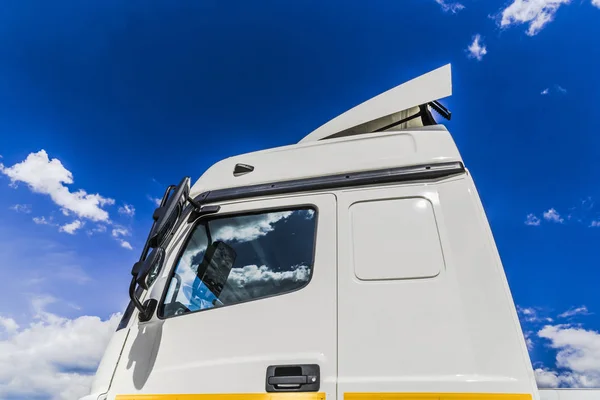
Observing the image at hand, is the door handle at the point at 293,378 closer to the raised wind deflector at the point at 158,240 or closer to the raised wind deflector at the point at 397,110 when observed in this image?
the raised wind deflector at the point at 158,240

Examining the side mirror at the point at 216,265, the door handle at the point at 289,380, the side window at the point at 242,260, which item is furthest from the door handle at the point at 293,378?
the side mirror at the point at 216,265

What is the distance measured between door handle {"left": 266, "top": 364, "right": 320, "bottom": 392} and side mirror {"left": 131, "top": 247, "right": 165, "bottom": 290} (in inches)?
28.2

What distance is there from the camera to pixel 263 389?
1705 mm

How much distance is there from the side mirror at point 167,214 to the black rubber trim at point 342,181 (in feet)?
0.53

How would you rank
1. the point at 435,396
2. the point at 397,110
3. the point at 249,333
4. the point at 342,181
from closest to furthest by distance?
the point at 435,396 < the point at 249,333 < the point at 342,181 < the point at 397,110

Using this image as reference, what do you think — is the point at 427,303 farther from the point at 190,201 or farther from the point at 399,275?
the point at 190,201

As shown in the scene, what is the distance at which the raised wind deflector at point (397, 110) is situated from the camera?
2.59 metres

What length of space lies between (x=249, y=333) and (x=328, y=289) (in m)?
0.41

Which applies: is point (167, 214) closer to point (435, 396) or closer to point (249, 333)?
point (249, 333)

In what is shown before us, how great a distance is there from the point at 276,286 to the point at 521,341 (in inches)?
43.0

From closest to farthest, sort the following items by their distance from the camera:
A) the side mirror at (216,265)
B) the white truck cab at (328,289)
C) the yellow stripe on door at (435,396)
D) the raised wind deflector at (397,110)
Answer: the yellow stripe on door at (435,396), the white truck cab at (328,289), the side mirror at (216,265), the raised wind deflector at (397,110)

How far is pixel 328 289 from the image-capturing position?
1875 mm

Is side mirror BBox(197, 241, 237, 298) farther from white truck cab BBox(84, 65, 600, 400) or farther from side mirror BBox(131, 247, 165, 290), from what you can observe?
side mirror BBox(131, 247, 165, 290)

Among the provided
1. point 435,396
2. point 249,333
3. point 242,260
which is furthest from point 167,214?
point 435,396
